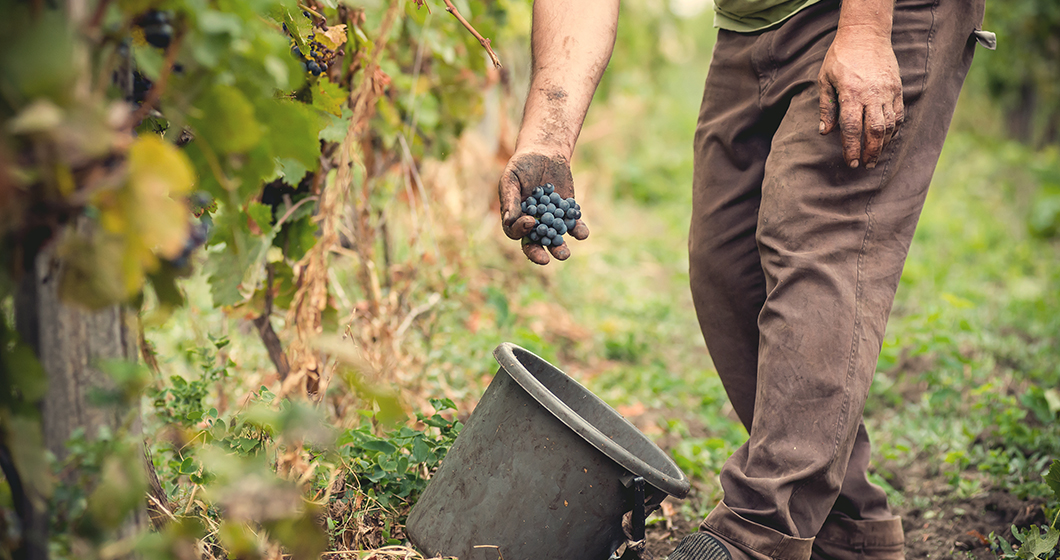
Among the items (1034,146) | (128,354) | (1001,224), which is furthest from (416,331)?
(1034,146)

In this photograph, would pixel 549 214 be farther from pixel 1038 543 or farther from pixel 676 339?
pixel 676 339

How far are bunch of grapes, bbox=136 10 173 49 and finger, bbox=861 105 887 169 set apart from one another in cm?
111

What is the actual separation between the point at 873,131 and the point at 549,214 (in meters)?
0.59

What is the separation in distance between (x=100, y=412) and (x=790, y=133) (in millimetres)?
1261

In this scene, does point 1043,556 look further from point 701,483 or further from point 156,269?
point 156,269

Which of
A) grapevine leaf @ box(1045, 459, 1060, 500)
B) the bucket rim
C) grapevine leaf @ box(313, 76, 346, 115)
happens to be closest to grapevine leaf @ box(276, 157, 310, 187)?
grapevine leaf @ box(313, 76, 346, 115)

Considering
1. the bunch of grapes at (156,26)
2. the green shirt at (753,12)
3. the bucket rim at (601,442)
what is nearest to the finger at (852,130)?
the green shirt at (753,12)

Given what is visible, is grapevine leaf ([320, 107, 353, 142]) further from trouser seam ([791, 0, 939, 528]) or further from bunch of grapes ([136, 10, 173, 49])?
trouser seam ([791, 0, 939, 528])

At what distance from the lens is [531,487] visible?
1.37 metres

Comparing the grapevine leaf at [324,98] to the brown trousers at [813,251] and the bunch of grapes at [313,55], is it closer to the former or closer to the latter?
the bunch of grapes at [313,55]

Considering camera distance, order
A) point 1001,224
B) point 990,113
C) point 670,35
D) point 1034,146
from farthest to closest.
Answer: point 990,113 < point 1034,146 < point 670,35 < point 1001,224

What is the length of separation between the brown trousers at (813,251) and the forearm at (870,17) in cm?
8

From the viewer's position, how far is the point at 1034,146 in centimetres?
1028

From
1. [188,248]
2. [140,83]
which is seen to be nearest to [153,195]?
[188,248]
